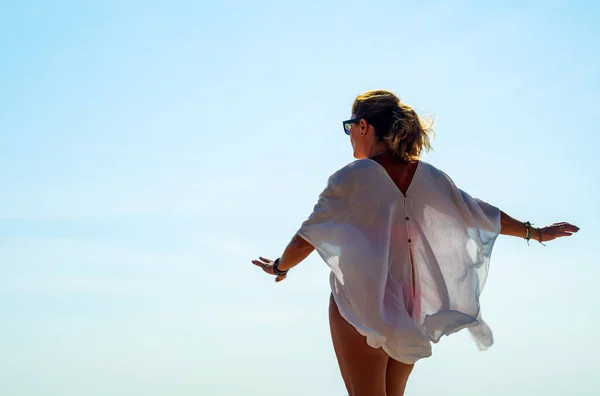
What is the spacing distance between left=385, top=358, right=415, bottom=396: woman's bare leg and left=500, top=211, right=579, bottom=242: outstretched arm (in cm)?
107

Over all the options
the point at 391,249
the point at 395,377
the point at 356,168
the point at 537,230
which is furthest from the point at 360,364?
the point at 537,230

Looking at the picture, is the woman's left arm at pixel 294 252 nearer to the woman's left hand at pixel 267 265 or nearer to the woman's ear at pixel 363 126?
the woman's left hand at pixel 267 265

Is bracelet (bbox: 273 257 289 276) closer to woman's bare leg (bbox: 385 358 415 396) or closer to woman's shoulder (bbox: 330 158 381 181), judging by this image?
woman's shoulder (bbox: 330 158 381 181)

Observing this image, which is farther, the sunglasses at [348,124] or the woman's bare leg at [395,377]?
the sunglasses at [348,124]

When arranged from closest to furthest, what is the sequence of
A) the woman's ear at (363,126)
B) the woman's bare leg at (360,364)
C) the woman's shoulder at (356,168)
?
the woman's bare leg at (360,364), the woman's shoulder at (356,168), the woman's ear at (363,126)

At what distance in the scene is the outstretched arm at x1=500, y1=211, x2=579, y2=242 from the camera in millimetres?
5520

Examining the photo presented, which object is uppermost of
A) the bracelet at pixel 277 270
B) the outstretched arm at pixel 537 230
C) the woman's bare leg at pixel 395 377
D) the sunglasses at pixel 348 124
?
the sunglasses at pixel 348 124

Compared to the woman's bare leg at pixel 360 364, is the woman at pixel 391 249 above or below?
above

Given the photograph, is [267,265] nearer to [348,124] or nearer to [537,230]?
[348,124]

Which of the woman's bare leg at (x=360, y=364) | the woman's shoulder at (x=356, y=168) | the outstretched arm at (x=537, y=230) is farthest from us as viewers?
the outstretched arm at (x=537, y=230)

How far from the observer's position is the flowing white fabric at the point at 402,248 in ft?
16.4

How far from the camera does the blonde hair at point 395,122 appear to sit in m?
5.18

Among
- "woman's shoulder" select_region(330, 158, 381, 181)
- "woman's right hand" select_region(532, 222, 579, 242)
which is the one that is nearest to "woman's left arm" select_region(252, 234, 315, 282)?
"woman's shoulder" select_region(330, 158, 381, 181)

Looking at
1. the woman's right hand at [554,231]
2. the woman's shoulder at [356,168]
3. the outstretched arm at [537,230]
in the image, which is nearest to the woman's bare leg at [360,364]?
the woman's shoulder at [356,168]
